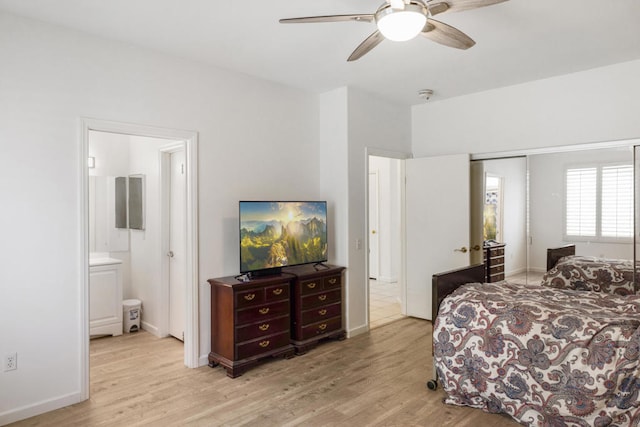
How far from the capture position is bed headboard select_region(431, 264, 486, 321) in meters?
3.15

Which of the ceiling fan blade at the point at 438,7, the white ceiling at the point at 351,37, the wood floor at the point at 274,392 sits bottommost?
the wood floor at the point at 274,392

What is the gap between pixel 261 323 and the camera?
3.69 m

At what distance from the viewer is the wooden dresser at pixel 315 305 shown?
403 centimetres

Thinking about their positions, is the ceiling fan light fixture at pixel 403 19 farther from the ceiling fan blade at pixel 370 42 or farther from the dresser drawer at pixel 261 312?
the dresser drawer at pixel 261 312

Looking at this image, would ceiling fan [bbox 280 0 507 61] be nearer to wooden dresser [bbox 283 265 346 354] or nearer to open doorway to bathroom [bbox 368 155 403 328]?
wooden dresser [bbox 283 265 346 354]

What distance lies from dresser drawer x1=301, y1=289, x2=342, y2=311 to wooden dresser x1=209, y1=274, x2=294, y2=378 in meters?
0.23

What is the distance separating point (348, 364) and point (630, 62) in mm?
3770

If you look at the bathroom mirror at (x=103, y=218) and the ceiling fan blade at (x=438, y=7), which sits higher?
the ceiling fan blade at (x=438, y=7)

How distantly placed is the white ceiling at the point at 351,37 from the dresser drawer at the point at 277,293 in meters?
2.05

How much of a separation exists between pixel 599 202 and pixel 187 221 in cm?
385

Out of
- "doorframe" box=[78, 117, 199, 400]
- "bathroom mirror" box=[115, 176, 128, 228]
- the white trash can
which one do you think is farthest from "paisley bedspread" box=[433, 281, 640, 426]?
"bathroom mirror" box=[115, 176, 128, 228]

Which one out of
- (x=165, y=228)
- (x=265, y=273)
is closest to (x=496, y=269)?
(x=265, y=273)

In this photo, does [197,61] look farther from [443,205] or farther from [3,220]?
[443,205]

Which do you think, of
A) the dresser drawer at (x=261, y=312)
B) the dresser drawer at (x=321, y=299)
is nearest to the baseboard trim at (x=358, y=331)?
the dresser drawer at (x=321, y=299)
